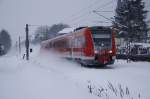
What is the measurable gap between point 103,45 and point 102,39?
438 mm

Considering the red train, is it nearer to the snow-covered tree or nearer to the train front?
the train front

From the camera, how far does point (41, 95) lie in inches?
463

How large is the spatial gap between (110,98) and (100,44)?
41.1ft

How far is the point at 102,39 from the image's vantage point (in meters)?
23.1

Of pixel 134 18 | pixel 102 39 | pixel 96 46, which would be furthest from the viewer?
pixel 134 18

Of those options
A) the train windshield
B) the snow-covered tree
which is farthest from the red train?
the snow-covered tree

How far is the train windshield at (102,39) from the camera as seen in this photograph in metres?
23.0

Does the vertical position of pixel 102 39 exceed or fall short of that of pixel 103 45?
it exceeds it

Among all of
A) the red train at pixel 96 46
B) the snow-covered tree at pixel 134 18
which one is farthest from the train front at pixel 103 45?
the snow-covered tree at pixel 134 18

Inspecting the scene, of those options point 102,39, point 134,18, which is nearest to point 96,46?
point 102,39

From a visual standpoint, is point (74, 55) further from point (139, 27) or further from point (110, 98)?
point (139, 27)

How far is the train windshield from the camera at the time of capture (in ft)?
75.5

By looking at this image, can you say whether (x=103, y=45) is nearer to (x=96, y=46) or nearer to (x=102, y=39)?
(x=102, y=39)

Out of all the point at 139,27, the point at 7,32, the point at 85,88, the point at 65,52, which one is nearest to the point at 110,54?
the point at 65,52
